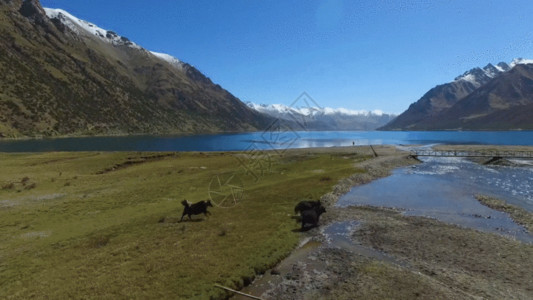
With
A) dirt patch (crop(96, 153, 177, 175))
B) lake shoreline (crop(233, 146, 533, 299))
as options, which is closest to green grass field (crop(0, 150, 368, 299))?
lake shoreline (crop(233, 146, 533, 299))

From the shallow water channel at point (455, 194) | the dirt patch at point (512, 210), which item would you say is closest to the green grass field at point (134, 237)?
the shallow water channel at point (455, 194)

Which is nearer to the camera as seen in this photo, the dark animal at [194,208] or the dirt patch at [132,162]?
the dark animal at [194,208]

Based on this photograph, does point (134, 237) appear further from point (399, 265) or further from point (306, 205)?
point (399, 265)

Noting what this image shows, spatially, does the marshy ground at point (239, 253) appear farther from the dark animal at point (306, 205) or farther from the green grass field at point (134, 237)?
the dark animal at point (306, 205)

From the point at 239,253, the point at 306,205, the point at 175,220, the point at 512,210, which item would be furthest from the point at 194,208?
the point at 512,210

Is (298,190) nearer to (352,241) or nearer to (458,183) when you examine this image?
(352,241)

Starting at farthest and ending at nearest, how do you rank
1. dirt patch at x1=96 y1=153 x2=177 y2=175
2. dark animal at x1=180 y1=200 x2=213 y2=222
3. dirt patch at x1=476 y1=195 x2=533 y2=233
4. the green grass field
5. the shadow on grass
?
dirt patch at x1=96 y1=153 x2=177 y2=175, dirt patch at x1=476 y1=195 x2=533 y2=233, dark animal at x1=180 y1=200 x2=213 y2=222, the shadow on grass, the green grass field

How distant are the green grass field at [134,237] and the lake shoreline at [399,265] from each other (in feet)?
7.62

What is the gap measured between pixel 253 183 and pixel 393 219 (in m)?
25.8

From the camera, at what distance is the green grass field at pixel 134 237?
1681 cm

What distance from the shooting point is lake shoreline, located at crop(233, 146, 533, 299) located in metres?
16.7

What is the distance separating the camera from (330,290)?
17.0 metres

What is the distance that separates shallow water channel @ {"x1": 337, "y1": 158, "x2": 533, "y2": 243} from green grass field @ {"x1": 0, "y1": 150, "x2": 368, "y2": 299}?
27.9 feet

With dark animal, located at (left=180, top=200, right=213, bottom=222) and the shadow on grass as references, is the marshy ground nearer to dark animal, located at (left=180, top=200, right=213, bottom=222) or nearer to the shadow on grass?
the shadow on grass
